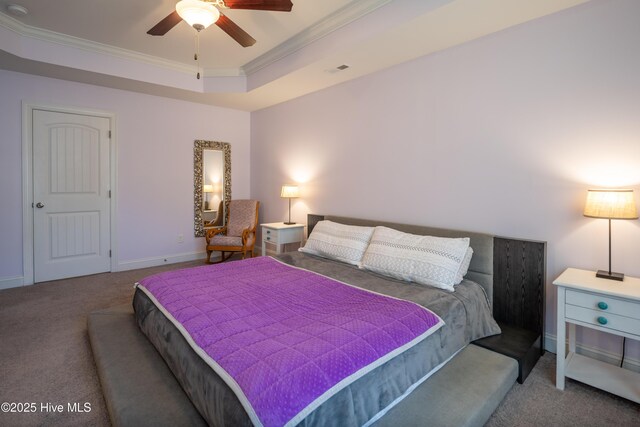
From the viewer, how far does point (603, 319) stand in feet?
6.33

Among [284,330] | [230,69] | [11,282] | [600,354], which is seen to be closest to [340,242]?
[284,330]

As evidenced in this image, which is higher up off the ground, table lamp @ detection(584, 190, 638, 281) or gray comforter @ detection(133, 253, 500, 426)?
table lamp @ detection(584, 190, 638, 281)

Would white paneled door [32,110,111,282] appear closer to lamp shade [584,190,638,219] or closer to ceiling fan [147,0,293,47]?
ceiling fan [147,0,293,47]

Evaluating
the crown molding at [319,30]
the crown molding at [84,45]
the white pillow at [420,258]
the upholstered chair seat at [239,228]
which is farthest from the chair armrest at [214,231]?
the white pillow at [420,258]

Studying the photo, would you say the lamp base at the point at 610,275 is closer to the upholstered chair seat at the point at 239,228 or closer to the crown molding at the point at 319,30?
the crown molding at the point at 319,30

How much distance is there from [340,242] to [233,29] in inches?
79.7

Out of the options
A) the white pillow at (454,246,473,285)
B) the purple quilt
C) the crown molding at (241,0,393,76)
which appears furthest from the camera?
the crown molding at (241,0,393,76)

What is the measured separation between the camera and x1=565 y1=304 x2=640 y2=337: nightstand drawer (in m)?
1.85

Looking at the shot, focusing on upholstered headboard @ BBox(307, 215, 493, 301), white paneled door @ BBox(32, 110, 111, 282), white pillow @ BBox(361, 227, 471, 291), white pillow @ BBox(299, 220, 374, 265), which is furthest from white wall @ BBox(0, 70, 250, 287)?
upholstered headboard @ BBox(307, 215, 493, 301)

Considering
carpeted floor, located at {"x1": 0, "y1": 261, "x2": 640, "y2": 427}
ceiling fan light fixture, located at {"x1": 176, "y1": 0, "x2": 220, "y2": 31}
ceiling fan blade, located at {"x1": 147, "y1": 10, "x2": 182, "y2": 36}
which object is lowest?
carpeted floor, located at {"x1": 0, "y1": 261, "x2": 640, "y2": 427}

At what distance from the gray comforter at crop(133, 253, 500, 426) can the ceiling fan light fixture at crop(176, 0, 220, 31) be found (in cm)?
194

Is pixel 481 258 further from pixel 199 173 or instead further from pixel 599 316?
pixel 199 173

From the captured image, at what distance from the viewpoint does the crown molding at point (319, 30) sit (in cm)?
276

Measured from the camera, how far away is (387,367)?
158 centimetres
